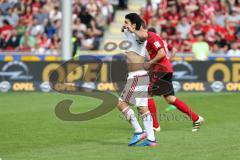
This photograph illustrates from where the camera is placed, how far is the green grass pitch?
11062 mm

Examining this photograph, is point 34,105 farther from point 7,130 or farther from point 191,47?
A: point 191,47

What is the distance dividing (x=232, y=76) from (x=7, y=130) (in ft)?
35.3

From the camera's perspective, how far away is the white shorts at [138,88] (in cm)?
1191

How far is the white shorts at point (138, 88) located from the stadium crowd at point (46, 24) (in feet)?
49.2

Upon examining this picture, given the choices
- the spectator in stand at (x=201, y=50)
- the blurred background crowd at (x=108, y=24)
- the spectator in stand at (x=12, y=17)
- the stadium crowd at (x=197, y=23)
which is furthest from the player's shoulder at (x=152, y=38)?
the spectator in stand at (x=12, y=17)

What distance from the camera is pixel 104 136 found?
Answer: 44.3 ft

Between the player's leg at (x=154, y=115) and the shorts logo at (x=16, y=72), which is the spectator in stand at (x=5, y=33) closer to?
the shorts logo at (x=16, y=72)

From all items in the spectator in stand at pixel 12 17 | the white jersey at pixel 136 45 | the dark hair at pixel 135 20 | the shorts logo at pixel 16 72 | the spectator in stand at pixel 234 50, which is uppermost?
the dark hair at pixel 135 20

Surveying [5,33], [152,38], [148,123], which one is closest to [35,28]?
[5,33]

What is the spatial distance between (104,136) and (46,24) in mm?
15949

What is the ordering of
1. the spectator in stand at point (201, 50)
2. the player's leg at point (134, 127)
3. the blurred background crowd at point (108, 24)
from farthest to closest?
the blurred background crowd at point (108, 24) → the spectator in stand at point (201, 50) → the player's leg at point (134, 127)

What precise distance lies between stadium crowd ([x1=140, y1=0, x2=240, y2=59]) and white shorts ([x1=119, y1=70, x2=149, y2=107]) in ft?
43.7

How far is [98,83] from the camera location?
2392cm

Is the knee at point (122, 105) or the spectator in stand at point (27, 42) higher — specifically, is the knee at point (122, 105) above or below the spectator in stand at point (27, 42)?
above
